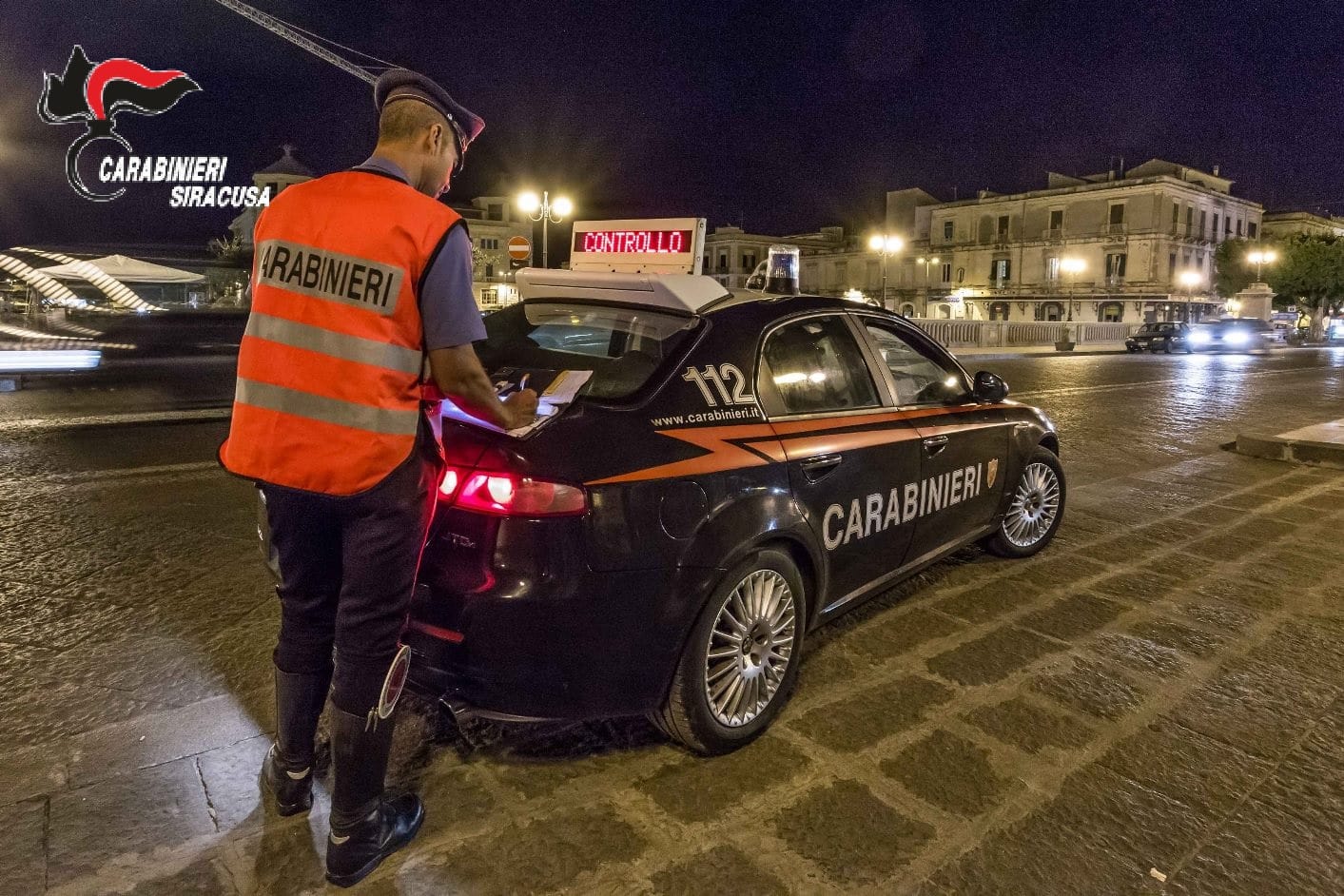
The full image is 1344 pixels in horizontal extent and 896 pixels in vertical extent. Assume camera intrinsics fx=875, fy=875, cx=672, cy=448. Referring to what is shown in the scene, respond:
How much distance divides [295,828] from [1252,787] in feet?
9.18

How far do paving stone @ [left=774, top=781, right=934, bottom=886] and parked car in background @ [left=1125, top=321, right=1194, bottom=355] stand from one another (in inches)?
1570

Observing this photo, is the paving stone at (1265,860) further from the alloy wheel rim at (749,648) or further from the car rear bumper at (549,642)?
the car rear bumper at (549,642)

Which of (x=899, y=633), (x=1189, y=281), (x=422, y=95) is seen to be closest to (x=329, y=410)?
(x=422, y=95)

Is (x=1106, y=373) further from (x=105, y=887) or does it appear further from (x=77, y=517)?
(x=105, y=887)

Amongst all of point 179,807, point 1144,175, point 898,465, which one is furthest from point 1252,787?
point 1144,175

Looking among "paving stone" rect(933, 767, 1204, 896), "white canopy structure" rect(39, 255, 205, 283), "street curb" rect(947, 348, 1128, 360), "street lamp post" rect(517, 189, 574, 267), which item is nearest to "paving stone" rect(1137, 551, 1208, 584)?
"paving stone" rect(933, 767, 1204, 896)

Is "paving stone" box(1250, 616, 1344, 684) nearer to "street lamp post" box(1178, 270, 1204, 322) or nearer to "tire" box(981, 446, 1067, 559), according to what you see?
"tire" box(981, 446, 1067, 559)

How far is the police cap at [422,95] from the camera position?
2.16 m

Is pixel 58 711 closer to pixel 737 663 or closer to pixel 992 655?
pixel 737 663

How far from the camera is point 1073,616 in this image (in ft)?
13.5

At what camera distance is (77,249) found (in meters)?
16.0

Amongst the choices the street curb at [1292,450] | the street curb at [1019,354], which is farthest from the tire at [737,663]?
the street curb at [1019,354]

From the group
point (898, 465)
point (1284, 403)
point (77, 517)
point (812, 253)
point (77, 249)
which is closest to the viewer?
point (898, 465)

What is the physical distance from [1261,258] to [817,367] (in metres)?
67.4
